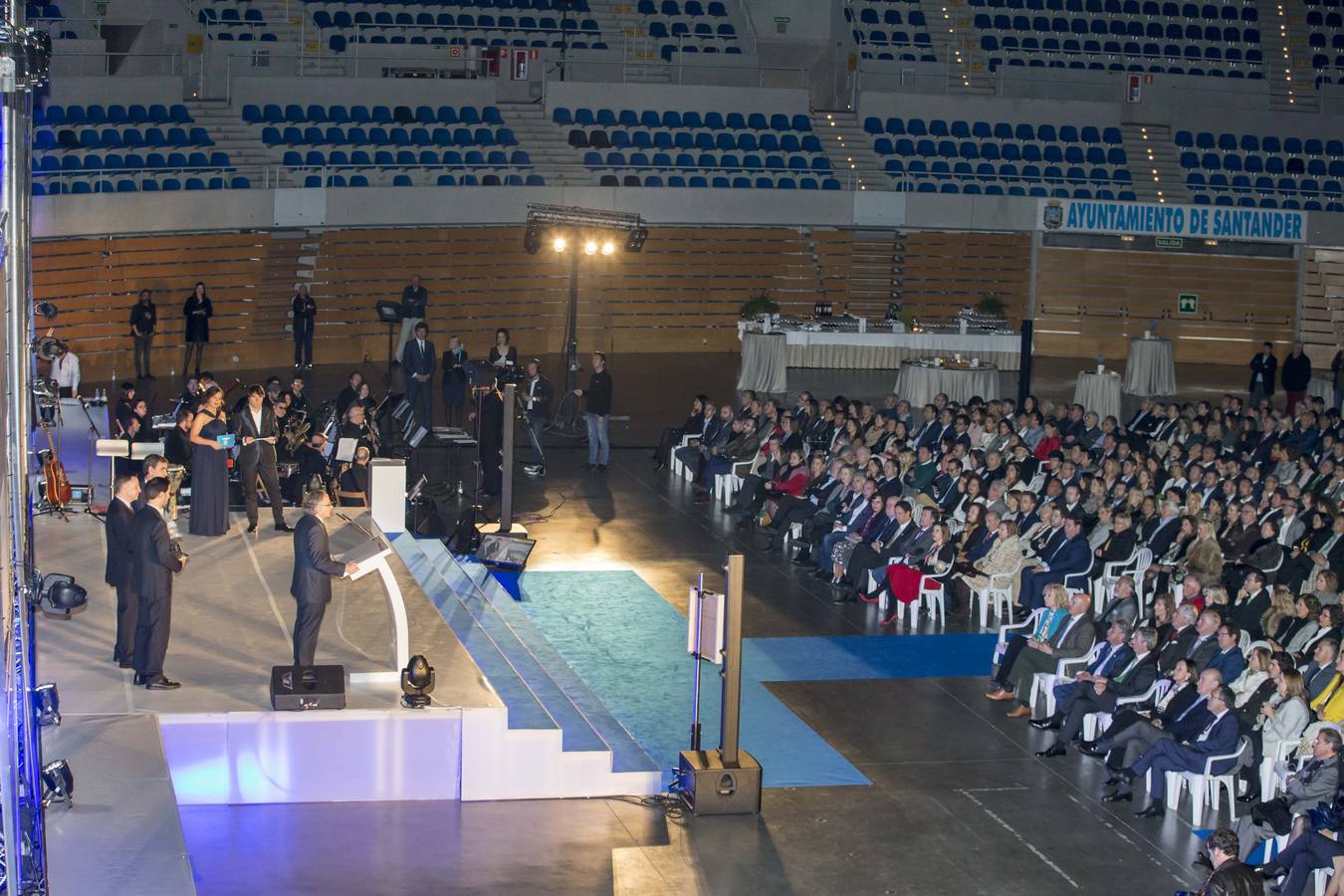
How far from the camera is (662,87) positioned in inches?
1262

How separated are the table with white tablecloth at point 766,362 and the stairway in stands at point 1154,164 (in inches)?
389

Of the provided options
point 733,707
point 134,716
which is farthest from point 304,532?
point 733,707

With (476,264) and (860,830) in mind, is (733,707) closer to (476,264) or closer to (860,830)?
(860,830)

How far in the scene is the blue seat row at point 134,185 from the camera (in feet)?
78.0

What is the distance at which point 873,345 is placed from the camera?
29734mm

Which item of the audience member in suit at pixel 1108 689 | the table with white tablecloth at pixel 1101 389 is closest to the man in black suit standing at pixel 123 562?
the audience member in suit at pixel 1108 689

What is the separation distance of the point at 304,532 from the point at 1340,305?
2749 cm

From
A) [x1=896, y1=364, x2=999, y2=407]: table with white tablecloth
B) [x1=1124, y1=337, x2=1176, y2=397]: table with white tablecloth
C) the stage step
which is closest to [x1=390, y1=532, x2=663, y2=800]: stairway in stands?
the stage step

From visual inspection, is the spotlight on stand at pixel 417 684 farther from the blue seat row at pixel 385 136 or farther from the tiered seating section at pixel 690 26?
the tiered seating section at pixel 690 26

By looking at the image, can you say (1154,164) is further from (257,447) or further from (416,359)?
(257,447)

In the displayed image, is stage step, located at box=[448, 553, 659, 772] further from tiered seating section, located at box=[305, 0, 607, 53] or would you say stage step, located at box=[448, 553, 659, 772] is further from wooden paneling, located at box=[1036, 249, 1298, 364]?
wooden paneling, located at box=[1036, 249, 1298, 364]

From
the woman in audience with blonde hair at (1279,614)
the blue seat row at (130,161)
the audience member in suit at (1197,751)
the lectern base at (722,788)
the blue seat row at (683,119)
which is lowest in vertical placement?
the lectern base at (722,788)

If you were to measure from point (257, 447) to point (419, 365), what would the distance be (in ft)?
22.6

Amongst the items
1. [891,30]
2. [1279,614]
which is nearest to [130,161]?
[891,30]
